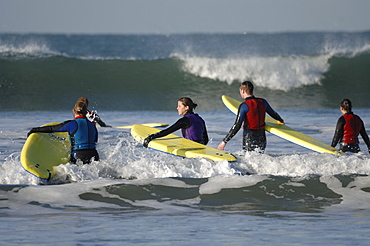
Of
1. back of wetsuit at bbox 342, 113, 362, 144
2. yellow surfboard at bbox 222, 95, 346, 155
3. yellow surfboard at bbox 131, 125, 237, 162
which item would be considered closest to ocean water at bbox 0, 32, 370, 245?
yellow surfboard at bbox 131, 125, 237, 162

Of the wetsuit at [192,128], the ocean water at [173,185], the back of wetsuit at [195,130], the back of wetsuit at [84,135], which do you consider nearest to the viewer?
the ocean water at [173,185]

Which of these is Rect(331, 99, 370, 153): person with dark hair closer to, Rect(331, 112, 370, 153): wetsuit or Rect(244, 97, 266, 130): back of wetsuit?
Rect(331, 112, 370, 153): wetsuit

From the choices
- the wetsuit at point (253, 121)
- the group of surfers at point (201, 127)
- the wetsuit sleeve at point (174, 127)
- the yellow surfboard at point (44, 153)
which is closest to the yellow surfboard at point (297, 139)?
the group of surfers at point (201, 127)

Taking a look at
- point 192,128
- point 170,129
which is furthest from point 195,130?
point 170,129

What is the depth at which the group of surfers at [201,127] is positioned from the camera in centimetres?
636

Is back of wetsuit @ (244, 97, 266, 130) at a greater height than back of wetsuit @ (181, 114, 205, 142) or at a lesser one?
greater

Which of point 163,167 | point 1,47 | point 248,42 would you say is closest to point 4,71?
point 1,47

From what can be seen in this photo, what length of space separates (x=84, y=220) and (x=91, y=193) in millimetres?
914

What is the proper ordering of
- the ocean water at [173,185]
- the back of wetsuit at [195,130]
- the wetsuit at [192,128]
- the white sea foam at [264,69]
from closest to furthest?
the ocean water at [173,185] → the wetsuit at [192,128] → the back of wetsuit at [195,130] → the white sea foam at [264,69]

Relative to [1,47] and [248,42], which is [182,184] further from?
[248,42]

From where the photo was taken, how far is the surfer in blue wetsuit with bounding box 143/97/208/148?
22.5 feet

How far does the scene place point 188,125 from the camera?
6977 mm

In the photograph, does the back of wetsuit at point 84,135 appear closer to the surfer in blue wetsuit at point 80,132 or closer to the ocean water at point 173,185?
the surfer in blue wetsuit at point 80,132

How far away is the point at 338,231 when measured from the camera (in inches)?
168
